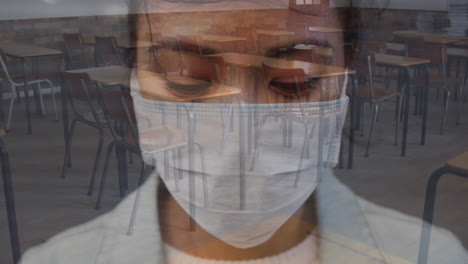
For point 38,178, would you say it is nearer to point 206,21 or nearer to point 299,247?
point 299,247

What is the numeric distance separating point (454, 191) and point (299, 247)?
1101mm

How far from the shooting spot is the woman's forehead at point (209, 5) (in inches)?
165

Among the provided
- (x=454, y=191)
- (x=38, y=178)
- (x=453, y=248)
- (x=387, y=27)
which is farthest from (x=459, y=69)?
(x=38, y=178)

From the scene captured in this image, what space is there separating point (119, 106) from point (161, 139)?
0.25 meters

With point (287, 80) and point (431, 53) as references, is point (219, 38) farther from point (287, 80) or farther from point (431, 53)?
point (431, 53)

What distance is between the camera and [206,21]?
4.86m

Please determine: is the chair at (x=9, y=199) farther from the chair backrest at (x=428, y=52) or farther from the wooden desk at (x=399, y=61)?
the chair backrest at (x=428, y=52)

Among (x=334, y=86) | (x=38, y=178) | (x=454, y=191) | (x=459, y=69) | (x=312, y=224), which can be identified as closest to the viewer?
Answer: (x=312, y=224)

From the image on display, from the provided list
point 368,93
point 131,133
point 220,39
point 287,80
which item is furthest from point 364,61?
point 131,133

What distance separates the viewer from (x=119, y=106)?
212 centimetres

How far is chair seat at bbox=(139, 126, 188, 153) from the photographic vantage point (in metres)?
2.19

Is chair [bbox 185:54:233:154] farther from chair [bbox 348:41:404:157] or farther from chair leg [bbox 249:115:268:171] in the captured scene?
chair [bbox 348:41:404:157]

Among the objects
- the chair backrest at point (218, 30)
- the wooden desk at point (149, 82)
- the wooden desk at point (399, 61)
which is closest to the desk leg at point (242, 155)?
the wooden desk at point (149, 82)

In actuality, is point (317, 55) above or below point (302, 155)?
above
